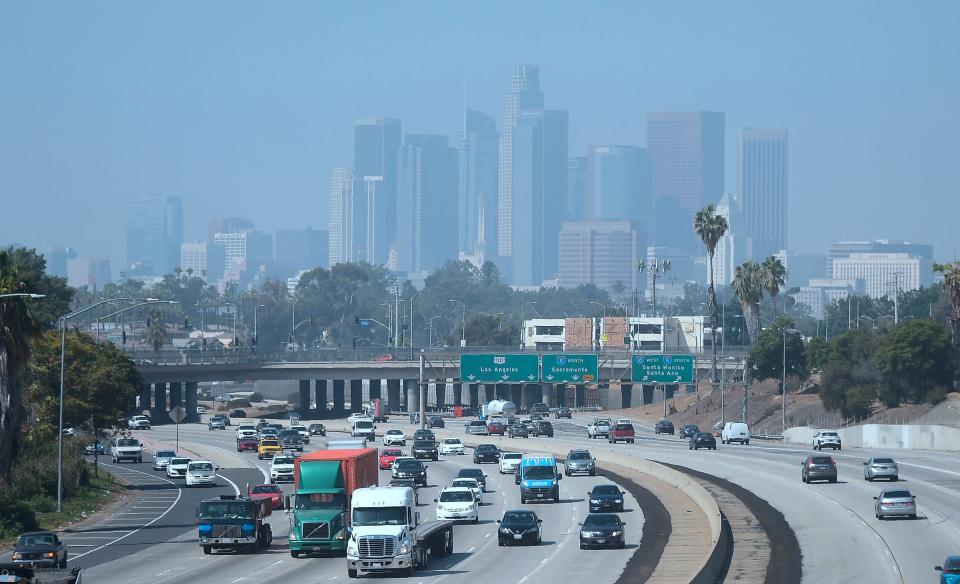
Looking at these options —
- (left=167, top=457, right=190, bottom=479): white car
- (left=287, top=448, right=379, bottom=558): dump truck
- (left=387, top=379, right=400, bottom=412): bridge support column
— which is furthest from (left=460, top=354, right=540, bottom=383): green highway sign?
(left=287, top=448, right=379, bottom=558): dump truck

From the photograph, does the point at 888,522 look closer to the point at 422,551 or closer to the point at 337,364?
the point at 422,551

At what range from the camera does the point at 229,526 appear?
51.2 meters

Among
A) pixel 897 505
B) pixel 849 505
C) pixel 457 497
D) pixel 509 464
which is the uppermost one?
pixel 897 505

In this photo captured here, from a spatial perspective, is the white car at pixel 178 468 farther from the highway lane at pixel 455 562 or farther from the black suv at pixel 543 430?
the black suv at pixel 543 430

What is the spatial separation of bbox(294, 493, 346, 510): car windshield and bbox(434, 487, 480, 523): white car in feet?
38.7

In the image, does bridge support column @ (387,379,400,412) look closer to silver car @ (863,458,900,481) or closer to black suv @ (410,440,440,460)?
black suv @ (410,440,440,460)

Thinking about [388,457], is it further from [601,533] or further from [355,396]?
[355,396]

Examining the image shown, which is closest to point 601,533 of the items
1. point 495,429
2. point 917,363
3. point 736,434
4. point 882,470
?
point 882,470

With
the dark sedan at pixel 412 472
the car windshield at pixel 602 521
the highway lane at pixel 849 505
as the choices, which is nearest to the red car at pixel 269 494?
the dark sedan at pixel 412 472

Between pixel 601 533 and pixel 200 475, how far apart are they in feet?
124

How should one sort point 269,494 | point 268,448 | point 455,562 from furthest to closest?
point 268,448 → point 269,494 → point 455,562

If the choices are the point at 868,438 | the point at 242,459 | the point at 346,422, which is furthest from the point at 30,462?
the point at 346,422

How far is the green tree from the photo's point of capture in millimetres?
120375

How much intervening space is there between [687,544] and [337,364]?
114772mm
